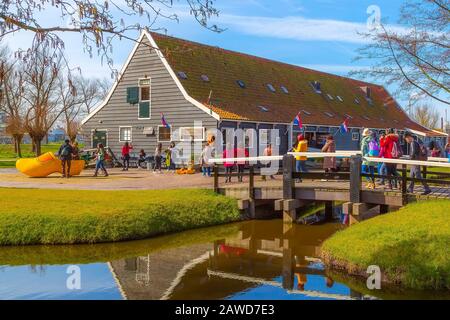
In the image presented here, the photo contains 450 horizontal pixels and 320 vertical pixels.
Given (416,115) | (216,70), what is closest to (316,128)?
(216,70)

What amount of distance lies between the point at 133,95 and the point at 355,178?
16.9 meters

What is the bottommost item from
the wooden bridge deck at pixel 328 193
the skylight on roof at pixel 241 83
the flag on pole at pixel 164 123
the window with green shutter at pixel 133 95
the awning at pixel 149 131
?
the wooden bridge deck at pixel 328 193

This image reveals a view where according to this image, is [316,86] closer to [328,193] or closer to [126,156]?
[126,156]

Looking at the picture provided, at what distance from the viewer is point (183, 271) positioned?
348 inches

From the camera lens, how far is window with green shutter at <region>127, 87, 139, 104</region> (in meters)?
27.1

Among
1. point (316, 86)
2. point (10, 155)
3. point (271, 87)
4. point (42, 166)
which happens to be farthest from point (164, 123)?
point (10, 155)

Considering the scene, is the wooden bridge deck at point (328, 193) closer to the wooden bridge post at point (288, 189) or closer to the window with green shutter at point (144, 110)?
the wooden bridge post at point (288, 189)

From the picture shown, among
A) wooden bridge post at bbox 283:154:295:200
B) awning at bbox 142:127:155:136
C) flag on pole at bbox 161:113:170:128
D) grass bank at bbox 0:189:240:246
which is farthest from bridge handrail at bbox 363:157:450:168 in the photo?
awning at bbox 142:127:155:136

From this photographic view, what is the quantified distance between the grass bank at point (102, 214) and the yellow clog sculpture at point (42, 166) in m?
6.03

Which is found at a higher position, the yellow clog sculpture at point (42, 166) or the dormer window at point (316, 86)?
the dormer window at point (316, 86)

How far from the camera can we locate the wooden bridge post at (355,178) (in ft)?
41.9

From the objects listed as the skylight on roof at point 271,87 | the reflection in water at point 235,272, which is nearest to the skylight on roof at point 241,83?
the skylight on roof at point 271,87

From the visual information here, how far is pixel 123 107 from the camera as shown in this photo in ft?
91.1

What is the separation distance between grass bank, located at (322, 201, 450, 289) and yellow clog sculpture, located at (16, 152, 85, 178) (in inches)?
563
